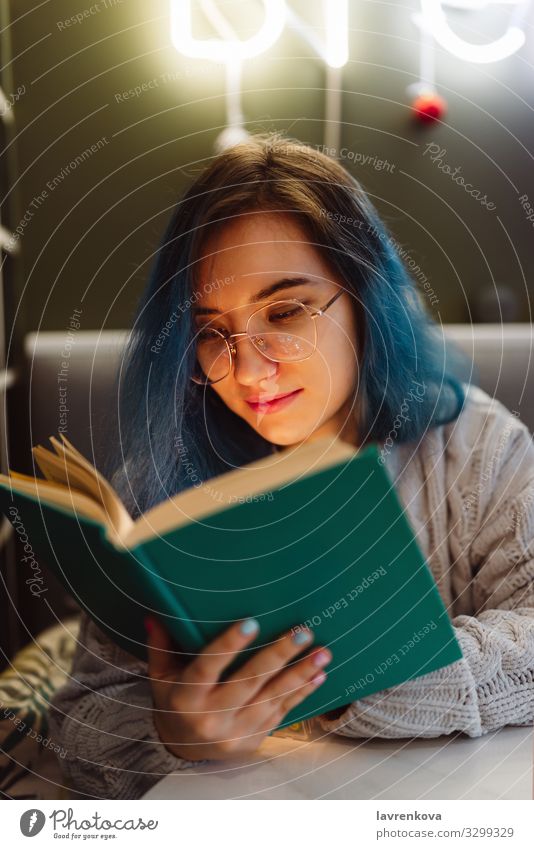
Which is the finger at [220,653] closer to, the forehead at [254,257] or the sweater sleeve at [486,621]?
the sweater sleeve at [486,621]

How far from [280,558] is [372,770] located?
0.67 ft

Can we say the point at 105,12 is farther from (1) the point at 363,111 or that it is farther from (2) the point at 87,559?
(2) the point at 87,559

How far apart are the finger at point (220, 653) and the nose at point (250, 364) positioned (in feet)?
0.87

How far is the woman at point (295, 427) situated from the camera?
1.93ft

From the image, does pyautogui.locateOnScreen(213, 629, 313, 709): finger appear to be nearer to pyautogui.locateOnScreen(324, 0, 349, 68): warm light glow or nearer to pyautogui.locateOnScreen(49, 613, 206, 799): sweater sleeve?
pyautogui.locateOnScreen(49, 613, 206, 799): sweater sleeve

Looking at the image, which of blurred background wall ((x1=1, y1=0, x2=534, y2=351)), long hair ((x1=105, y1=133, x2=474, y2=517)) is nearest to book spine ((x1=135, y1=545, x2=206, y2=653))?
long hair ((x1=105, y1=133, x2=474, y2=517))

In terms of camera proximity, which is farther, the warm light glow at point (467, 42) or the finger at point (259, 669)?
the warm light glow at point (467, 42)

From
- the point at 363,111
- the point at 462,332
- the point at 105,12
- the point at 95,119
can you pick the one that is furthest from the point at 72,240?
the point at 462,332

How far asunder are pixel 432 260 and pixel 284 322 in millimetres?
241

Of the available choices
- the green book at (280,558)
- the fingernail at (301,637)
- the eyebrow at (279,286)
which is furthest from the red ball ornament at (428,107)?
the fingernail at (301,637)

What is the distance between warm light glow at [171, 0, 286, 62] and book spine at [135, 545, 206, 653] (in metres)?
0.54

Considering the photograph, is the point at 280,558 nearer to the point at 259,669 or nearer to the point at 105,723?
the point at 259,669

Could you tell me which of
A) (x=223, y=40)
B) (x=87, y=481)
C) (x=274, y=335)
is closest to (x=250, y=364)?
(x=274, y=335)

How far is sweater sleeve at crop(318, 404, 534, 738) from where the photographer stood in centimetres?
58
